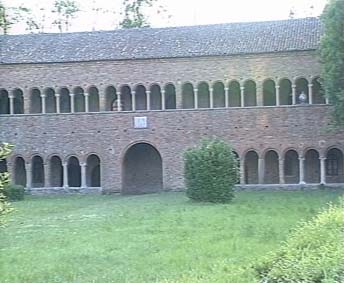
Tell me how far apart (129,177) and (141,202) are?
9635 mm

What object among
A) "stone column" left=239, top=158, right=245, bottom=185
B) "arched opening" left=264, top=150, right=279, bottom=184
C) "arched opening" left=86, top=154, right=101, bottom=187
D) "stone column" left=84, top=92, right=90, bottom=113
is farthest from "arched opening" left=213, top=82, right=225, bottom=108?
"arched opening" left=86, top=154, right=101, bottom=187

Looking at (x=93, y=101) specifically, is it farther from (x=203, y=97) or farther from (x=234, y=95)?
(x=234, y=95)

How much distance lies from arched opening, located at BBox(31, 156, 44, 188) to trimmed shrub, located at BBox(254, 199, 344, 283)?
3054 centimetres

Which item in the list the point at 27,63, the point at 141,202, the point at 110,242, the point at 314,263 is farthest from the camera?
the point at 27,63

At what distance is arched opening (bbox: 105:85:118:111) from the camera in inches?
1604

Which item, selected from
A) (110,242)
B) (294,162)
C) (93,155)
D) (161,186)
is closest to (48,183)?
(93,155)

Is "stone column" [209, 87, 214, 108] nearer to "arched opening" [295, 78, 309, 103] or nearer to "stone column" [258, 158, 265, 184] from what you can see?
"stone column" [258, 158, 265, 184]

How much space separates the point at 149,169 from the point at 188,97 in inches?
181

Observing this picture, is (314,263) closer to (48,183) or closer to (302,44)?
(302,44)

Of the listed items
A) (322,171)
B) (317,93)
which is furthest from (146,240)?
(317,93)

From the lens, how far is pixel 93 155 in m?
41.0

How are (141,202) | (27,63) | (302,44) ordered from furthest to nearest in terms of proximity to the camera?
(27,63) → (302,44) → (141,202)

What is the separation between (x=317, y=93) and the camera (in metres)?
38.9

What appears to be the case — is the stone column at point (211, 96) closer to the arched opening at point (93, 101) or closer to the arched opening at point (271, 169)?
the arched opening at point (271, 169)
